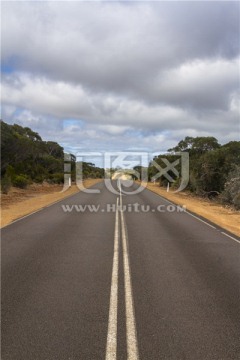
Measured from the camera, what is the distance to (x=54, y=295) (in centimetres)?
661

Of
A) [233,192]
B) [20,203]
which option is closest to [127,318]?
[20,203]

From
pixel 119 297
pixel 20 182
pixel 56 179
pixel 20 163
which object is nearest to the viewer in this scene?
pixel 119 297

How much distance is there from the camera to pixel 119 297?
653 centimetres

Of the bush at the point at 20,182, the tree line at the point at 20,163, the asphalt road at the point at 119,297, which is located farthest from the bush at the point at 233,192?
the bush at the point at 20,182

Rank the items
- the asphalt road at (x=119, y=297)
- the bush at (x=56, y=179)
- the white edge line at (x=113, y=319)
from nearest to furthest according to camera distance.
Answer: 1. the white edge line at (x=113, y=319)
2. the asphalt road at (x=119, y=297)
3. the bush at (x=56, y=179)

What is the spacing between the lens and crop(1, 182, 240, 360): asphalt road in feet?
15.4

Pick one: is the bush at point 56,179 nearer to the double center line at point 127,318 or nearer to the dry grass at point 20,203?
the dry grass at point 20,203

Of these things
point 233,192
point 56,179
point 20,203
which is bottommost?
point 20,203

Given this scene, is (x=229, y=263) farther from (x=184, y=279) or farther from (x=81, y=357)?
(x=81, y=357)

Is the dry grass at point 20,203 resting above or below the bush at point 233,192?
below

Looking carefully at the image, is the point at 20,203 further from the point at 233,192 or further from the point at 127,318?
the point at 127,318

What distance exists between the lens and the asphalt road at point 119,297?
471 cm

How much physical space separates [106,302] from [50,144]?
276ft

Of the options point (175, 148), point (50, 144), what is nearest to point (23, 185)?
point (175, 148)
